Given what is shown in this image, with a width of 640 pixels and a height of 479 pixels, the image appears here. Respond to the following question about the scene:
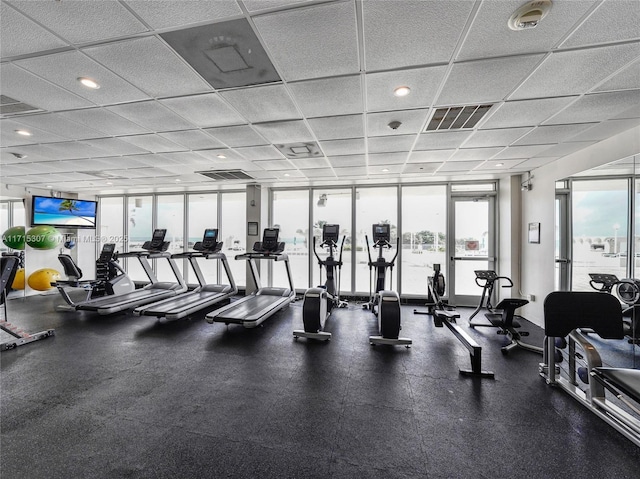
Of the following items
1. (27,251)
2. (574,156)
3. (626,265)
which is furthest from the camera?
(27,251)

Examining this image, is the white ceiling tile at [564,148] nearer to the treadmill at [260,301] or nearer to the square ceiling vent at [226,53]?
the square ceiling vent at [226,53]

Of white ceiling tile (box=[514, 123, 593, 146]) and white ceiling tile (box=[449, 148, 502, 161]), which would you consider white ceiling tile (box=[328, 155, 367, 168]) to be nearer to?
white ceiling tile (box=[449, 148, 502, 161])

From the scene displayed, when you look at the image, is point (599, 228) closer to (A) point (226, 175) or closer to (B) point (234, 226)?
(A) point (226, 175)

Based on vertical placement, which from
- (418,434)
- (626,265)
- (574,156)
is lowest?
(418,434)

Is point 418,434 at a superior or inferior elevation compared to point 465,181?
inferior

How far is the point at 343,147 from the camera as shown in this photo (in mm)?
4070

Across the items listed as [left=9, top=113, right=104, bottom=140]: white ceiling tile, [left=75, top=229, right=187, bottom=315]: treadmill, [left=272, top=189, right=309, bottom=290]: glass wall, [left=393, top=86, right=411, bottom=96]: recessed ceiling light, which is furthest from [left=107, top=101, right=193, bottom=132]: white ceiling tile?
[left=272, top=189, right=309, bottom=290]: glass wall

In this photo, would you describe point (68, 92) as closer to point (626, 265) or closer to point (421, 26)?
point (421, 26)

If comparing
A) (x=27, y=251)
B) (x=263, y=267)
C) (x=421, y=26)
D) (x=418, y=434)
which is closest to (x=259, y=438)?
(x=418, y=434)

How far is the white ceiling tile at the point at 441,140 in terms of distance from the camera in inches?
138

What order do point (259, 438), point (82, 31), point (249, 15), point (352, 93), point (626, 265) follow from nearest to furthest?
point (249, 15) < point (82, 31) < point (259, 438) < point (352, 93) < point (626, 265)

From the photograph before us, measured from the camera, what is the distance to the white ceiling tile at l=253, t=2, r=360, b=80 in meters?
1.68

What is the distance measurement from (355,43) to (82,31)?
76.0 inches

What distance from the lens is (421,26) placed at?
1.76m
